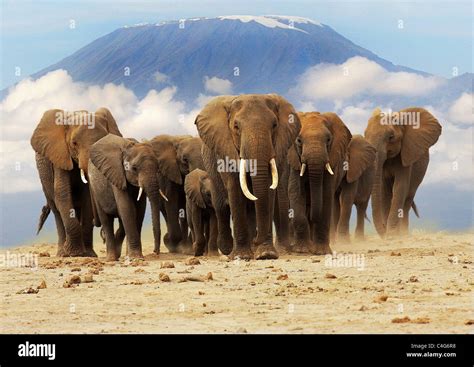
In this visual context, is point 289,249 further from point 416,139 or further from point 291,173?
point 416,139

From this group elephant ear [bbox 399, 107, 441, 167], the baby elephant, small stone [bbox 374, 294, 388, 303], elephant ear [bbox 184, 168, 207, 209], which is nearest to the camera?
small stone [bbox 374, 294, 388, 303]

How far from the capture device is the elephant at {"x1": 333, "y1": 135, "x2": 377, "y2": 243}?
24391 millimetres

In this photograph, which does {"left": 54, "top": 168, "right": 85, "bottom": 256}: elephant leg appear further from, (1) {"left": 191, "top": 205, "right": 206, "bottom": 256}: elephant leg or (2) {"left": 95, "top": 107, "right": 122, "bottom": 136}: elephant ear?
(1) {"left": 191, "top": 205, "right": 206, "bottom": 256}: elephant leg

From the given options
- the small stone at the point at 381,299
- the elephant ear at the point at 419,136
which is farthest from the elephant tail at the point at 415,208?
the small stone at the point at 381,299

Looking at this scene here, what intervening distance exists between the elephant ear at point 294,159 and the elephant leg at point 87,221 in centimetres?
447

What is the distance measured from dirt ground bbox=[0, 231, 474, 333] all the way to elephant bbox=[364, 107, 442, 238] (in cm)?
760

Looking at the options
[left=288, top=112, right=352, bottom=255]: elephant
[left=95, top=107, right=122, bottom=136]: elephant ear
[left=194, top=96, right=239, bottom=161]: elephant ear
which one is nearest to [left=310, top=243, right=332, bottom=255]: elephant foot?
[left=288, top=112, right=352, bottom=255]: elephant

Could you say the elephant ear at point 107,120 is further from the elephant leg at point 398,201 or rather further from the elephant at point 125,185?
the elephant leg at point 398,201

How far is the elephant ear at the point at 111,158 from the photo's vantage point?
2152cm
